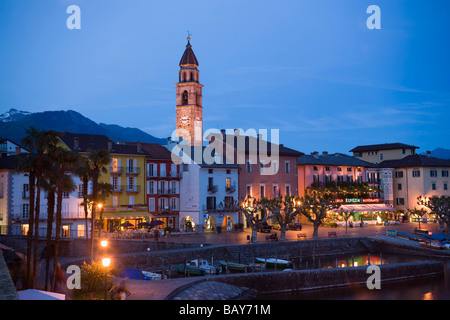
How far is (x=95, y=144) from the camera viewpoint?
65625 millimetres

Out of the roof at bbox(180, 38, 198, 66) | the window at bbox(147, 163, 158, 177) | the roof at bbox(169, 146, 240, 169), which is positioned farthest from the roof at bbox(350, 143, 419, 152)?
the window at bbox(147, 163, 158, 177)

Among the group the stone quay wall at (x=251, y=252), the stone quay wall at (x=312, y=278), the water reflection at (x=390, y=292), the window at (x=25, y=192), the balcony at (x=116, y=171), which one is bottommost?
the water reflection at (x=390, y=292)

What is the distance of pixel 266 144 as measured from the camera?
80375 mm

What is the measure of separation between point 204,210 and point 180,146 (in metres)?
9.68

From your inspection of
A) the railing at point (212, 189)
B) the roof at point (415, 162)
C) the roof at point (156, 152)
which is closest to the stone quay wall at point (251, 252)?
the railing at point (212, 189)

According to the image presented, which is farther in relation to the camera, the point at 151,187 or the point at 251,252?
the point at 151,187

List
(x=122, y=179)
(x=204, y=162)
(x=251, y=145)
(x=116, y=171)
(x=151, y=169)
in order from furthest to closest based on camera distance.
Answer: (x=251, y=145), (x=204, y=162), (x=151, y=169), (x=122, y=179), (x=116, y=171)

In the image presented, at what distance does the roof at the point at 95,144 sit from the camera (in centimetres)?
6388

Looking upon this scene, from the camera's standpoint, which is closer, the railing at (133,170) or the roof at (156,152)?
the railing at (133,170)

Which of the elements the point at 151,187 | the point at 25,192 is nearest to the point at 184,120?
the point at 151,187

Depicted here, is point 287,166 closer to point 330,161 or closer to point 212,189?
point 330,161

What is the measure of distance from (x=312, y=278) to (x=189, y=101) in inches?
2464

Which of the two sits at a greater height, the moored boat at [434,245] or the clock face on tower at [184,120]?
the clock face on tower at [184,120]

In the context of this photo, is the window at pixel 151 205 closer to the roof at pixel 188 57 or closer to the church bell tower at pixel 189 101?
the church bell tower at pixel 189 101
